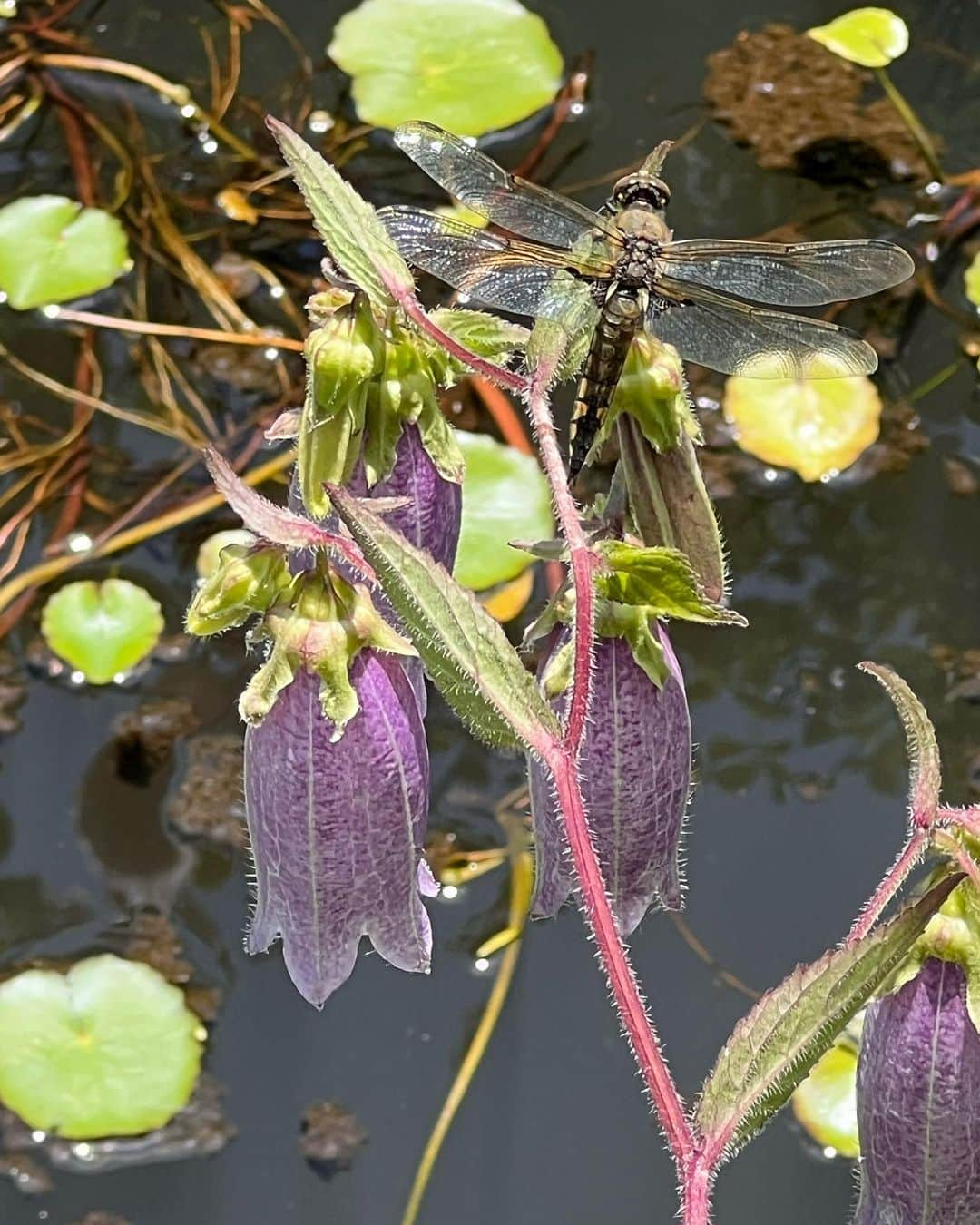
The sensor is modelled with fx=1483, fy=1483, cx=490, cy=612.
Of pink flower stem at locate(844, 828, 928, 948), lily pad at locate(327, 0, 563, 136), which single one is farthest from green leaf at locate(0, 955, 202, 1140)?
lily pad at locate(327, 0, 563, 136)

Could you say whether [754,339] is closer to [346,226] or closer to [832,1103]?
[346,226]

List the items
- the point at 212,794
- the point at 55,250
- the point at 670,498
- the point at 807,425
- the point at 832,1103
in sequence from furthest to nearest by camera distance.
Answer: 1. the point at 55,250
2. the point at 807,425
3. the point at 212,794
4. the point at 832,1103
5. the point at 670,498

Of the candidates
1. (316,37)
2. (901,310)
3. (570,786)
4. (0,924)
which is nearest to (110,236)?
(316,37)

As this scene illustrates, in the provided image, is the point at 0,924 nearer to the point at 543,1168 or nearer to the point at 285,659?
the point at 543,1168

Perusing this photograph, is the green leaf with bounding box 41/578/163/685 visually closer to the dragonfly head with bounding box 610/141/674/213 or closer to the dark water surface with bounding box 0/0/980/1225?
the dark water surface with bounding box 0/0/980/1225

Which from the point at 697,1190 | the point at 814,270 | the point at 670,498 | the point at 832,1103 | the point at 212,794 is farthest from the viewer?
the point at 212,794

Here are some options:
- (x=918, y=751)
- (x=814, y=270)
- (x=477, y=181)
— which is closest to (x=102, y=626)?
(x=477, y=181)
